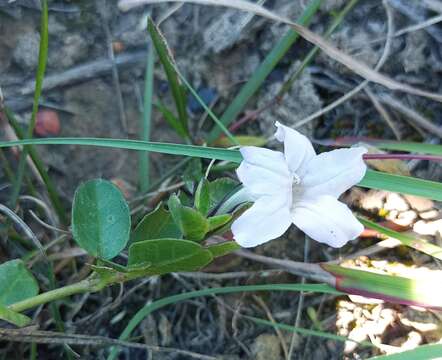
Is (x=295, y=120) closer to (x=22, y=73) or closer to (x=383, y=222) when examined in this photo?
(x=383, y=222)

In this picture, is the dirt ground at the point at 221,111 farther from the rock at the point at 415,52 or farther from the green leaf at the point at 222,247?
the green leaf at the point at 222,247

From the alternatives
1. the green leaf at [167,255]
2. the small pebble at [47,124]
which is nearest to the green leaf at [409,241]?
the green leaf at [167,255]

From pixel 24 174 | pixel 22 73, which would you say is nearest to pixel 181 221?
pixel 24 174

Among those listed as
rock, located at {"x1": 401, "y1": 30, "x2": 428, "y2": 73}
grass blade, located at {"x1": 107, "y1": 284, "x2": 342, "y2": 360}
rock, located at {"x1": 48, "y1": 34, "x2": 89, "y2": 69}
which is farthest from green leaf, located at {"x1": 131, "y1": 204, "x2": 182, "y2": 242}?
rock, located at {"x1": 401, "y1": 30, "x2": 428, "y2": 73}

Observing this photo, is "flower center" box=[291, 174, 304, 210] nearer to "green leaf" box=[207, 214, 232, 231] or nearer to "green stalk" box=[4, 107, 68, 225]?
"green leaf" box=[207, 214, 232, 231]

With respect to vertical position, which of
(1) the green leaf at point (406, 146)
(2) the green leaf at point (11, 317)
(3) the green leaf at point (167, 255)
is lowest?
(2) the green leaf at point (11, 317)

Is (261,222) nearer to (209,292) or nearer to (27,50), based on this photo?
(209,292)

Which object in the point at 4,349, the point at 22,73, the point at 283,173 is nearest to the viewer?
the point at 283,173

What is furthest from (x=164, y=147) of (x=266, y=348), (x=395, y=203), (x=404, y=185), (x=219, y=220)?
(x=395, y=203)
